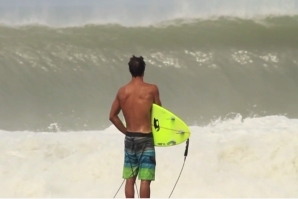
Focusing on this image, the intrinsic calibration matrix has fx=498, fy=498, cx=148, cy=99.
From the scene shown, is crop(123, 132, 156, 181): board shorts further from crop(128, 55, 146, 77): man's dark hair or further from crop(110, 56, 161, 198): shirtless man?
crop(128, 55, 146, 77): man's dark hair

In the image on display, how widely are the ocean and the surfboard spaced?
1265 mm

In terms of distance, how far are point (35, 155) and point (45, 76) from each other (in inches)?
194

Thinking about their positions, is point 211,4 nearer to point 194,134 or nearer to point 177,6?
→ point 177,6

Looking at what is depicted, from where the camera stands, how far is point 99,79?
10.4 metres

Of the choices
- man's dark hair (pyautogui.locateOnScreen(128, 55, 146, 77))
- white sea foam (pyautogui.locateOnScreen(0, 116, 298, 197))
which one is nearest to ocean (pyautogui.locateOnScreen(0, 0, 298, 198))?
white sea foam (pyautogui.locateOnScreen(0, 116, 298, 197))

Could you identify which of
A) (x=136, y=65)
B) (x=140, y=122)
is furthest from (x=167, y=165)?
(x=136, y=65)

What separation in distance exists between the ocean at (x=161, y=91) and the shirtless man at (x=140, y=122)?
1354mm

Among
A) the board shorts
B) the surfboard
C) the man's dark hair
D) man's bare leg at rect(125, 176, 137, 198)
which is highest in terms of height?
the man's dark hair

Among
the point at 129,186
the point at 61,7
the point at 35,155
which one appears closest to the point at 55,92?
the point at 61,7

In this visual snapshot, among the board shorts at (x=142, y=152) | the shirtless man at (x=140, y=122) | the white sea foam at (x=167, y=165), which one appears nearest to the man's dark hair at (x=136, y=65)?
the shirtless man at (x=140, y=122)

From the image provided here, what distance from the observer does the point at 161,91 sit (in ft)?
32.8

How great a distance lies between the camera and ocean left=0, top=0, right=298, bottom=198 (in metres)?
→ 5.37

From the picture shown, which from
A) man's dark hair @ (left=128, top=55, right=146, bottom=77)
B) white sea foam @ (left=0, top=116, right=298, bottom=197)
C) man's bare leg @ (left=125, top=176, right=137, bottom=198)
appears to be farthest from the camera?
white sea foam @ (left=0, top=116, right=298, bottom=197)

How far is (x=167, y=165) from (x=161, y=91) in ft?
15.1
